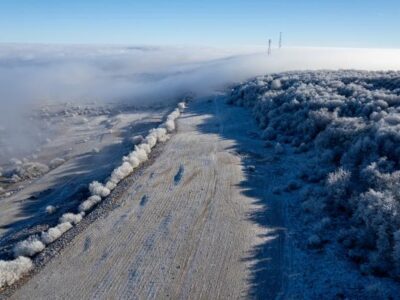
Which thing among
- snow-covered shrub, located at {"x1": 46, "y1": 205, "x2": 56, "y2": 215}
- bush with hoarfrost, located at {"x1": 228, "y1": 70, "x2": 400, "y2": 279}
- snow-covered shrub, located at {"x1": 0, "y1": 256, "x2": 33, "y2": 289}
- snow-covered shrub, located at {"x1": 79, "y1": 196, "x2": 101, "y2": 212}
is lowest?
snow-covered shrub, located at {"x1": 46, "y1": 205, "x2": 56, "y2": 215}

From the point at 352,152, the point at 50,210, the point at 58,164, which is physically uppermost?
the point at 352,152

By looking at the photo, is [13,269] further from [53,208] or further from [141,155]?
[141,155]

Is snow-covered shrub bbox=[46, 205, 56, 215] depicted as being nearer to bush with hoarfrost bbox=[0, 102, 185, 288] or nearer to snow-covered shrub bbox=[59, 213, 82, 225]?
bush with hoarfrost bbox=[0, 102, 185, 288]

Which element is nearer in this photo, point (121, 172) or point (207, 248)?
point (207, 248)

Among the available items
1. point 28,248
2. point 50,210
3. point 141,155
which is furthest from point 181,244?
point 141,155

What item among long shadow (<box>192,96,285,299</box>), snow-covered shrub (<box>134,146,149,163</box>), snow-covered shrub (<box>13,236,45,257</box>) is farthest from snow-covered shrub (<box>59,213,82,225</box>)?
snow-covered shrub (<box>134,146,149,163</box>)

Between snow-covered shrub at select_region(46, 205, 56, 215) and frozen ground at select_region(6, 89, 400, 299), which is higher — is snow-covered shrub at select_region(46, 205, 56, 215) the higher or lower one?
the lower one
